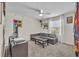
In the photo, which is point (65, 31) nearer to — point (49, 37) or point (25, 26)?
point (49, 37)

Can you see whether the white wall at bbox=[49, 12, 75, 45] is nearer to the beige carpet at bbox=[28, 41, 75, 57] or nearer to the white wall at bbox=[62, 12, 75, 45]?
the white wall at bbox=[62, 12, 75, 45]

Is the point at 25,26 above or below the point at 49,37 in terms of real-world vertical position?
above

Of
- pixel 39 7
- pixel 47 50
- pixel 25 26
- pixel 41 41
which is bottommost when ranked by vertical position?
pixel 47 50

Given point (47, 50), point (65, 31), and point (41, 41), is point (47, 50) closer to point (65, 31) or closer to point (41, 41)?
point (41, 41)

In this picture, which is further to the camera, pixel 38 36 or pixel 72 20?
pixel 38 36

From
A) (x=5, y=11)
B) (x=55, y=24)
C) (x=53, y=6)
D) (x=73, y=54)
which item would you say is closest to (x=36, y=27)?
(x=55, y=24)

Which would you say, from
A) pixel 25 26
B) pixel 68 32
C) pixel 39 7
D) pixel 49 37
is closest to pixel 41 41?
pixel 49 37

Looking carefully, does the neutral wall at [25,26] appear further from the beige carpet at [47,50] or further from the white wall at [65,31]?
the white wall at [65,31]

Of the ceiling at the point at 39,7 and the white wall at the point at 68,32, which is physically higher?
the ceiling at the point at 39,7

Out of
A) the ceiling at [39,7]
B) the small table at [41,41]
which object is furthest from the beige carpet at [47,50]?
the ceiling at [39,7]

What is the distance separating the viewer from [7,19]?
1.62m

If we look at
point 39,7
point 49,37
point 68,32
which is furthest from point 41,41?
point 39,7

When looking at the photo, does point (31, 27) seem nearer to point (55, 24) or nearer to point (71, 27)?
point (55, 24)

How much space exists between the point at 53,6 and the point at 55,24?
0.33m
